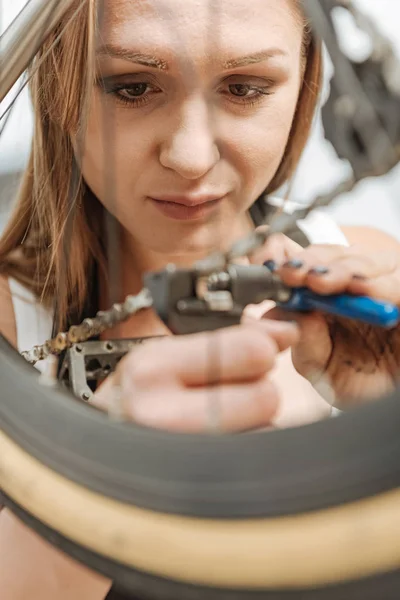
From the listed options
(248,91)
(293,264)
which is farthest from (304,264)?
(248,91)

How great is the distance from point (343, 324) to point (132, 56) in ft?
0.47

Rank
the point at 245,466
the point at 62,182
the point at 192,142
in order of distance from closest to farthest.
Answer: the point at 245,466
the point at 192,142
the point at 62,182

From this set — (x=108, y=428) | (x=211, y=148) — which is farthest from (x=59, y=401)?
(x=211, y=148)

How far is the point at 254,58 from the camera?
11.4 inches

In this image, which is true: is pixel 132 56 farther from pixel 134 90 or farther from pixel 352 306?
pixel 352 306

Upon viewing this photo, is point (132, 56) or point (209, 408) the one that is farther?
point (132, 56)

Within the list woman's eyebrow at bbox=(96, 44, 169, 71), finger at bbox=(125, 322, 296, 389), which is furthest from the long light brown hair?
finger at bbox=(125, 322, 296, 389)

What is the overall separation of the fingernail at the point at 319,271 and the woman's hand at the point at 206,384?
3 centimetres

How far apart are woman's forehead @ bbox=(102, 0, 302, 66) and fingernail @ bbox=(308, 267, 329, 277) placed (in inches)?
4.2

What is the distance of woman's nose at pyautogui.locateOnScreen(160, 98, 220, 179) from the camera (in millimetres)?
272

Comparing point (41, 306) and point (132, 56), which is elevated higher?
point (132, 56)

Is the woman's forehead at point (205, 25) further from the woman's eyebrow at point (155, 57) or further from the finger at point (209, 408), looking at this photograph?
the finger at point (209, 408)

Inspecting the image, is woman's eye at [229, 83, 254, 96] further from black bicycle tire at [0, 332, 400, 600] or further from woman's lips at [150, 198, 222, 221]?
black bicycle tire at [0, 332, 400, 600]

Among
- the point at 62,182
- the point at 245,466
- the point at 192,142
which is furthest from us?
the point at 62,182
